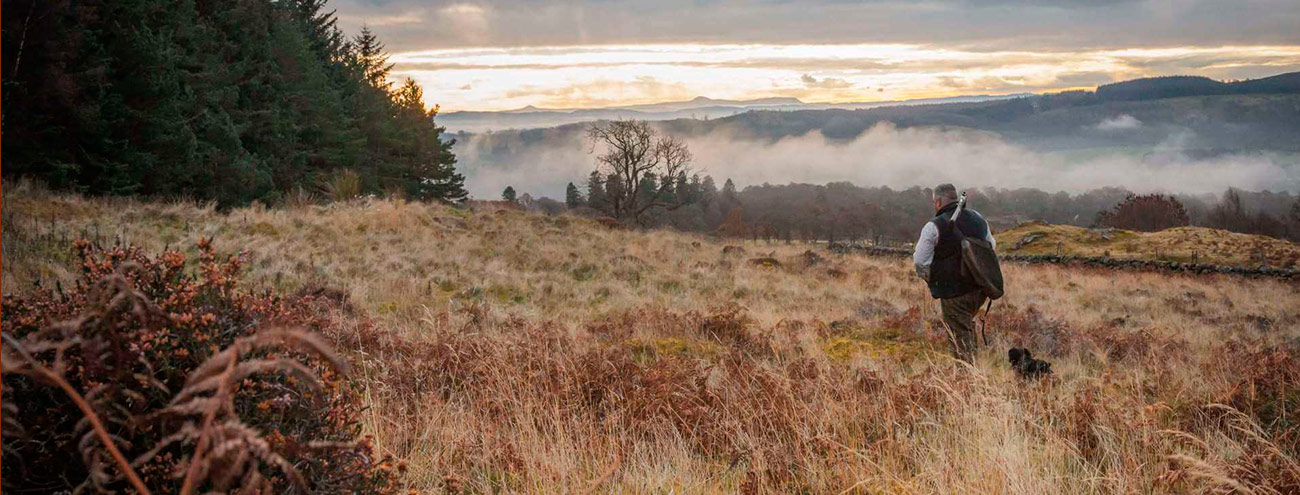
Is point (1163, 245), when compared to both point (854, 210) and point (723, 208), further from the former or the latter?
point (723, 208)

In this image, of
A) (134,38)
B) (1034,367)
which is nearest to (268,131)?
(134,38)

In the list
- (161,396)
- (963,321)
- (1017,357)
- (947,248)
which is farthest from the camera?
(963,321)

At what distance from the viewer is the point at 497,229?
74.7 ft

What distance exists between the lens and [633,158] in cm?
4662

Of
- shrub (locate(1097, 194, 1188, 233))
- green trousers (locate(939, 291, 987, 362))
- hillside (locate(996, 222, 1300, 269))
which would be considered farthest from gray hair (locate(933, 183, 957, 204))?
shrub (locate(1097, 194, 1188, 233))

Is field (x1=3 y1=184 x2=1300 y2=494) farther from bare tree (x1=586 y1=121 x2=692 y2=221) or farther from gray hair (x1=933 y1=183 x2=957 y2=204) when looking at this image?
bare tree (x1=586 y1=121 x2=692 y2=221)

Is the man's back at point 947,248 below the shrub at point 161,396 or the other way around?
below

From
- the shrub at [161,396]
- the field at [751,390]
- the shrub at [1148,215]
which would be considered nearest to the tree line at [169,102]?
the field at [751,390]

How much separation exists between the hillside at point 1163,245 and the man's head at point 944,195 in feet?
87.2

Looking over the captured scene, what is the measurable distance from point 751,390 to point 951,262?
3.46 m

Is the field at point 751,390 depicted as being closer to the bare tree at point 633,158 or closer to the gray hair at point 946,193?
the gray hair at point 946,193

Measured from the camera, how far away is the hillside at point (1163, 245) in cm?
2939


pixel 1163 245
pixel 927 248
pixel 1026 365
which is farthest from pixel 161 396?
pixel 1163 245

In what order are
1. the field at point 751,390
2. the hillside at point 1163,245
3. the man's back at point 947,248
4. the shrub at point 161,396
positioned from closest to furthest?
1. the shrub at point 161,396
2. the field at point 751,390
3. the man's back at point 947,248
4. the hillside at point 1163,245
